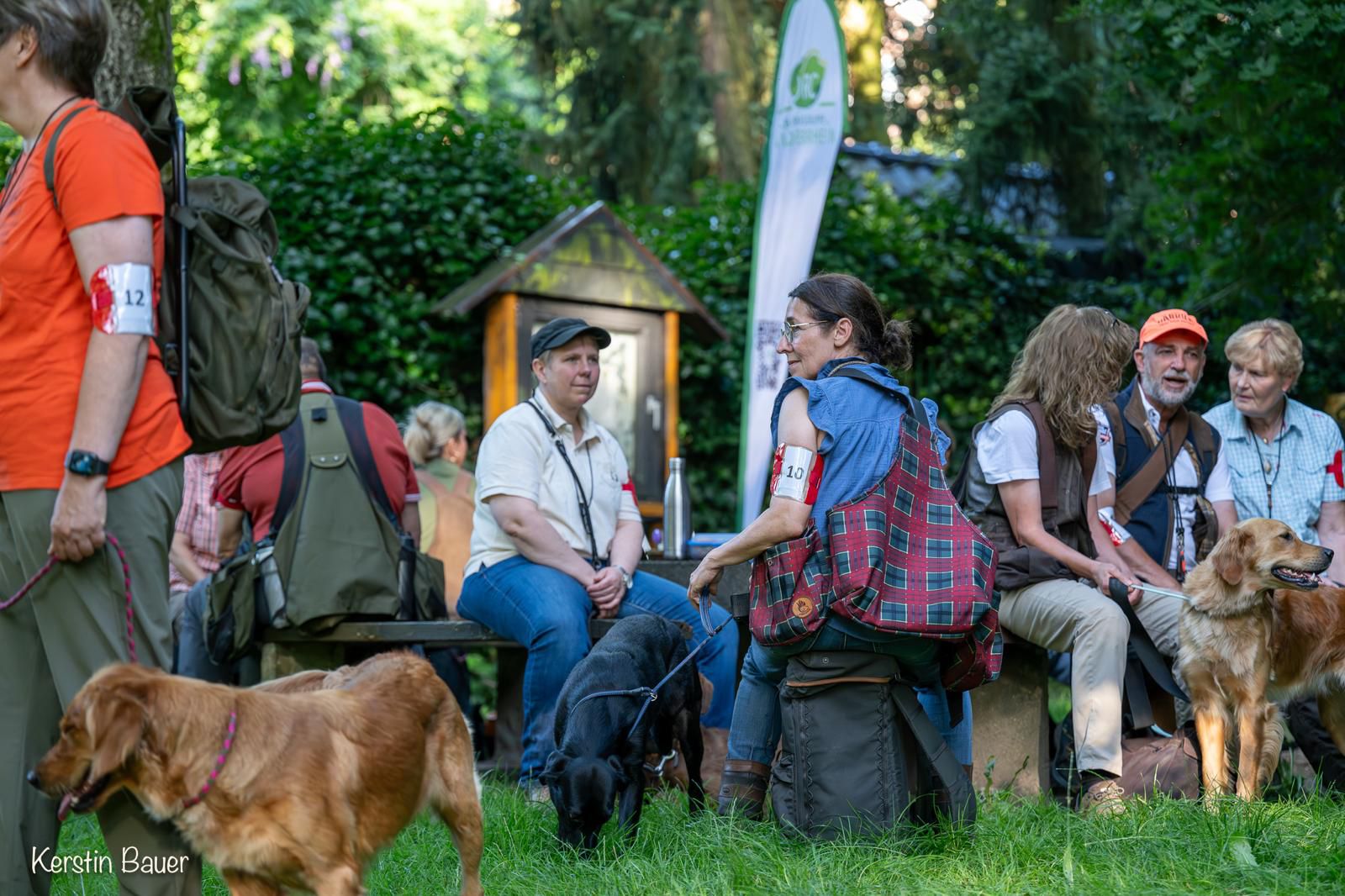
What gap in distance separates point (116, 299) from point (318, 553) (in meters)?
2.88

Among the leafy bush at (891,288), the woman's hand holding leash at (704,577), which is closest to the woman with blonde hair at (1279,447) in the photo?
the woman's hand holding leash at (704,577)

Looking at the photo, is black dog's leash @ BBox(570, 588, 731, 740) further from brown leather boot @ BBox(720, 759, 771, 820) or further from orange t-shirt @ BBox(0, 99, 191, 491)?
orange t-shirt @ BBox(0, 99, 191, 491)

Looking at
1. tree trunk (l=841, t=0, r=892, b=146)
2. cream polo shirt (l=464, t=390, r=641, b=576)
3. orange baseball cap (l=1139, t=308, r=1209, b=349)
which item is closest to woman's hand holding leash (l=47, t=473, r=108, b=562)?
cream polo shirt (l=464, t=390, r=641, b=576)

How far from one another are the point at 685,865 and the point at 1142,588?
8.12 ft

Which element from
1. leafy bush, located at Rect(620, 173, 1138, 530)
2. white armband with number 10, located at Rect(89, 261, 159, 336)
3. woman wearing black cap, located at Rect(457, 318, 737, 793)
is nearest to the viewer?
white armband with number 10, located at Rect(89, 261, 159, 336)

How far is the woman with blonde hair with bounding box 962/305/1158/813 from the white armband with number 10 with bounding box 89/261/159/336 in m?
3.64

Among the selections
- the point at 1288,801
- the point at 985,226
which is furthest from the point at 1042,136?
the point at 1288,801

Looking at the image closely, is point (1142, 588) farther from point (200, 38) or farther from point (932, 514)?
point (200, 38)

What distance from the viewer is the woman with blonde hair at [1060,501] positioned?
537cm

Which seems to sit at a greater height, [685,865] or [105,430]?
[105,430]

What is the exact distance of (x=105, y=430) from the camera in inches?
120

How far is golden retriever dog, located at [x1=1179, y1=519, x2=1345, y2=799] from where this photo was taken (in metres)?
5.46

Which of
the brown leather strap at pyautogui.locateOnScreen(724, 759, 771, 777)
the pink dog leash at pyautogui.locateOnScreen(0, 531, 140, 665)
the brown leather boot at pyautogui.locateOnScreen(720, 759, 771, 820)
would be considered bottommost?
the brown leather boot at pyautogui.locateOnScreen(720, 759, 771, 820)

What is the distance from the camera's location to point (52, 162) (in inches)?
122
